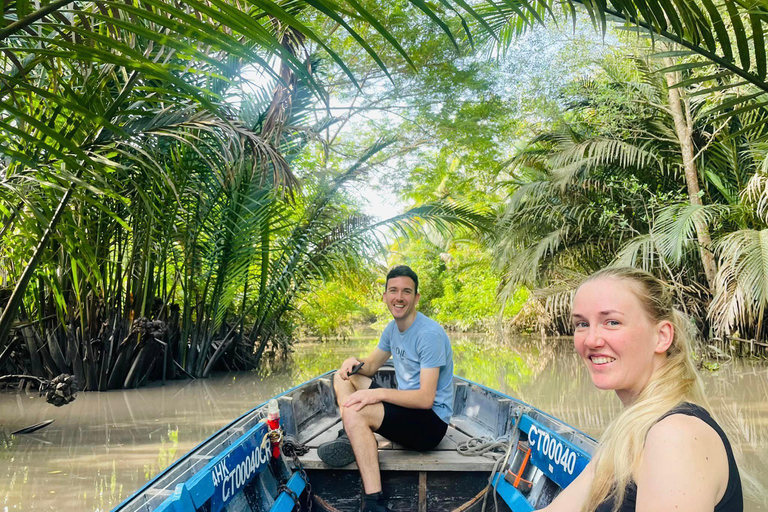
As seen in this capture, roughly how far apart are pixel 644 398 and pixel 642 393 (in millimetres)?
14

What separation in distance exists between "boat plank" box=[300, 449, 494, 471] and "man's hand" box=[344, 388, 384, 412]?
0.32m

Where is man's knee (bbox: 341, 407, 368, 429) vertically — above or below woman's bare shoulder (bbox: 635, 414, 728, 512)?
below

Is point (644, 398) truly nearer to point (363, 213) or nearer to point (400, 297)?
point (400, 297)

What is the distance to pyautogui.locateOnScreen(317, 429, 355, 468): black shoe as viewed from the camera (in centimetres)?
332

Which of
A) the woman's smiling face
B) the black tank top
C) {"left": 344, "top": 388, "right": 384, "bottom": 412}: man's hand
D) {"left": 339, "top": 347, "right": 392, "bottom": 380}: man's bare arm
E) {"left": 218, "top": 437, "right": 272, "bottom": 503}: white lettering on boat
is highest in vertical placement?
the woman's smiling face

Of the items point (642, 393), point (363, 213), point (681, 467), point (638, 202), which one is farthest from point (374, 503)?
point (638, 202)

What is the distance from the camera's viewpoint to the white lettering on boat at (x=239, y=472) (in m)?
2.51

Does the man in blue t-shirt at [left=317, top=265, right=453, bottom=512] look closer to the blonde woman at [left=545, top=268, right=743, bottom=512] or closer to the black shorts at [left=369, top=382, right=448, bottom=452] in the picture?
the black shorts at [left=369, top=382, right=448, bottom=452]

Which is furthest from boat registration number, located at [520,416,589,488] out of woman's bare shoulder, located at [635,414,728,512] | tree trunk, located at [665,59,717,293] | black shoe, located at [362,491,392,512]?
tree trunk, located at [665,59,717,293]

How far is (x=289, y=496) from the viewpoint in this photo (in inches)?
124

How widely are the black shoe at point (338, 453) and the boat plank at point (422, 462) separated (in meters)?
0.06

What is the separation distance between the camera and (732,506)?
1150 millimetres

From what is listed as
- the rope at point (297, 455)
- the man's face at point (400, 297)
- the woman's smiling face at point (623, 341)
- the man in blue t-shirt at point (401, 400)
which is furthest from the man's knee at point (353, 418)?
the woman's smiling face at point (623, 341)

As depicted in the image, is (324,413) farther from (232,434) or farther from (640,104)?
(640,104)
